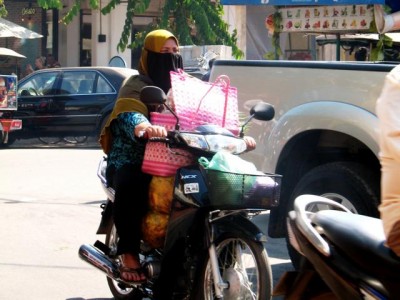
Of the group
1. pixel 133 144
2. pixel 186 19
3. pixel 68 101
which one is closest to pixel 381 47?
pixel 133 144

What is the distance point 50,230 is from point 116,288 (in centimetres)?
276

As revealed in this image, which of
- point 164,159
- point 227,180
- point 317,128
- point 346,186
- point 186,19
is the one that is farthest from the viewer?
point 186,19

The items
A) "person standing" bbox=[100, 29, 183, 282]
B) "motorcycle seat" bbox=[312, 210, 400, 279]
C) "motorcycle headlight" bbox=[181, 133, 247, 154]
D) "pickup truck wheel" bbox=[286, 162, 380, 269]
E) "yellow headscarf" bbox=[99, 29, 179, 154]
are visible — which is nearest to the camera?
"motorcycle seat" bbox=[312, 210, 400, 279]

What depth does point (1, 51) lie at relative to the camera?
2306 centimetres

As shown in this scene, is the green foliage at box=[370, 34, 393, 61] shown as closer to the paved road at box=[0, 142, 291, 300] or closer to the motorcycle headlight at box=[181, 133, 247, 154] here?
the paved road at box=[0, 142, 291, 300]

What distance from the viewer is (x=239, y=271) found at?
4.84 metres

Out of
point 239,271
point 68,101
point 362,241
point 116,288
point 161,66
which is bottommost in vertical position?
point 68,101

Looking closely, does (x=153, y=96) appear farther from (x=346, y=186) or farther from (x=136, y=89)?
(x=346, y=186)

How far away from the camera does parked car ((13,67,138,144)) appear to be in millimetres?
18141

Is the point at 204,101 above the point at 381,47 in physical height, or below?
below

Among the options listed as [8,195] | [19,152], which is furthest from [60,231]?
[19,152]

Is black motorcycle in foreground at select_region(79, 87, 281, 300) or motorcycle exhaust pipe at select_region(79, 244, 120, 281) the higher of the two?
black motorcycle in foreground at select_region(79, 87, 281, 300)

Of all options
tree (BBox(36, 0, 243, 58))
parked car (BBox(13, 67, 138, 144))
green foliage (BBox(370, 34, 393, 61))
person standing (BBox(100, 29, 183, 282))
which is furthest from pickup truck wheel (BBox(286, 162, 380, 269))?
tree (BBox(36, 0, 243, 58))

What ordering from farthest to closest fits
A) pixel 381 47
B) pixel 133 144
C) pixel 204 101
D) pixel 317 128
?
pixel 381 47
pixel 317 128
pixel 133 144
pixel 204 101
